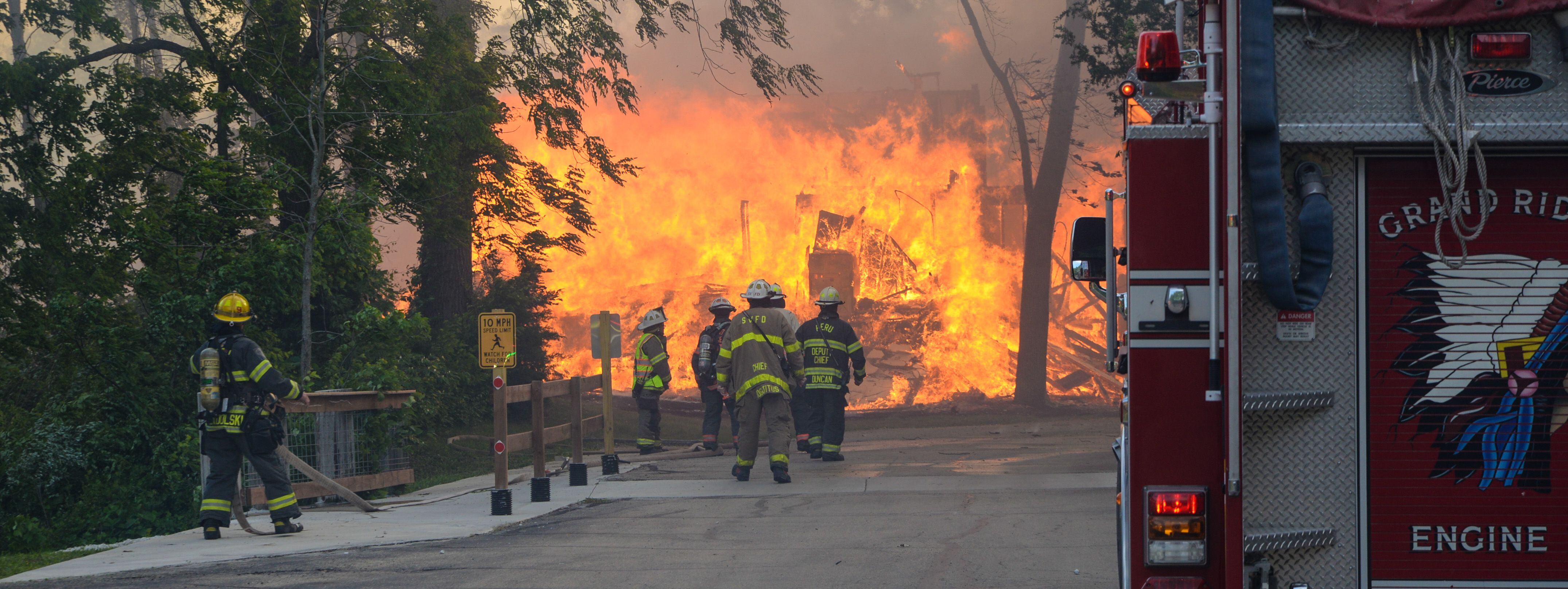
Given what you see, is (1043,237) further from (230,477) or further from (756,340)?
(230,477)

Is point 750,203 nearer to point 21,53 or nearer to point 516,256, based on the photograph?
point 516,256

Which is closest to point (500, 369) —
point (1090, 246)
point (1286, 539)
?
point (1090, 246)

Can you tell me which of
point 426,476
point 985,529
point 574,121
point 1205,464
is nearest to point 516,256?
point 574,121

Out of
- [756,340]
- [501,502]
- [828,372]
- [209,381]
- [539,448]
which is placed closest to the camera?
[209,381]

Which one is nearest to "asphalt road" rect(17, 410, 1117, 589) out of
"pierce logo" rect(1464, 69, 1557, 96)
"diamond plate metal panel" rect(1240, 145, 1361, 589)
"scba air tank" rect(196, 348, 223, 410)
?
"scba air tank" rect(196, 348, 223, 410)

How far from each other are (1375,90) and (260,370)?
734 cm

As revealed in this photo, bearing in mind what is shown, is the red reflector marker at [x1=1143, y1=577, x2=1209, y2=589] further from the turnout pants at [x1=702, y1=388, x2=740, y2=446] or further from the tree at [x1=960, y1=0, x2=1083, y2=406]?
the tree at [x1=960, y1=0, x2=1083, y2=406]

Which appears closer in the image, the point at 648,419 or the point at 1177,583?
the point at 1177,583

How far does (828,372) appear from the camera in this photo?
1257 centimetres

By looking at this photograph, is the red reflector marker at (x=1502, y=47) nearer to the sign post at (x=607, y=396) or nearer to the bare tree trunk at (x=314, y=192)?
the sign post at (x=607, y=396)

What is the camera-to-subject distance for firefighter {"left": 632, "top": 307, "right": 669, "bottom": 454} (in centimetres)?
1412

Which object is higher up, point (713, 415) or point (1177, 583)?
point (1177, 583)

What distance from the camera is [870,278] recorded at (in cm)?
2922

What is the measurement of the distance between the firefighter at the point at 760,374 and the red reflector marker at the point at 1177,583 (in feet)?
24.1
